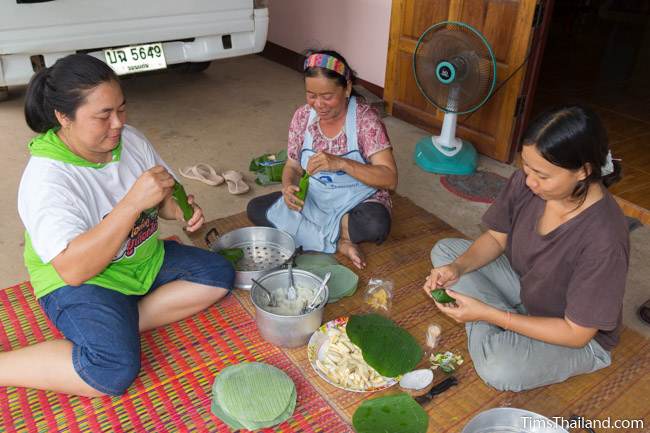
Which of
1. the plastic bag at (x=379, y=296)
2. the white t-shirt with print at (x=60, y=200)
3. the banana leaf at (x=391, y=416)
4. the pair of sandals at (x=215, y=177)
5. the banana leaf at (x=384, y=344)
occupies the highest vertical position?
the white t-shirt with print at (x=60, y=200)

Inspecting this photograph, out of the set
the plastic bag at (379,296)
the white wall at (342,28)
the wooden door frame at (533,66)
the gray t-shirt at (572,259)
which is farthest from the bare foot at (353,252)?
the white wall at (342,28)

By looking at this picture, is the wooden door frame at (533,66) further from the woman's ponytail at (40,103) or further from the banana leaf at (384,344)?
the woman's ponytail at (40,103)

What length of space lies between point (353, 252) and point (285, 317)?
2.04ft

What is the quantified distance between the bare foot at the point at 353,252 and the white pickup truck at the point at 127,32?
74.8 inches

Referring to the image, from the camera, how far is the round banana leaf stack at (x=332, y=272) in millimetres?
1993

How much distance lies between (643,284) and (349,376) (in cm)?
147

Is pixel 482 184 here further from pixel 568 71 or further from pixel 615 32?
pixel 615 32

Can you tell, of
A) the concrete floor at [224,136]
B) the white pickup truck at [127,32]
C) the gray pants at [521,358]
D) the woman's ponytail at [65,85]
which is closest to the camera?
the woman's ponytail at [65,85]

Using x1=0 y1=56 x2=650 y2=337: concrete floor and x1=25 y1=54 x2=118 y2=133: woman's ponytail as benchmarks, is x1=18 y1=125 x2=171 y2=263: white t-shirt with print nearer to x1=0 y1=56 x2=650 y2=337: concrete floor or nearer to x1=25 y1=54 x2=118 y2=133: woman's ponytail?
x1=25 y1=54 x2=118 y2=133: woman's ponytail

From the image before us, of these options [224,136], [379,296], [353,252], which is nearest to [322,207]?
[353,252]

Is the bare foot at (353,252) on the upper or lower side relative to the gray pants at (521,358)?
lower

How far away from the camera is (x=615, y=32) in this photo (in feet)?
24.1

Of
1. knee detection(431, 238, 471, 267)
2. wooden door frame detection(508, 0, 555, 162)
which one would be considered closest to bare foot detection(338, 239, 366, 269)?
knee detection(431, 238, 471, 267)

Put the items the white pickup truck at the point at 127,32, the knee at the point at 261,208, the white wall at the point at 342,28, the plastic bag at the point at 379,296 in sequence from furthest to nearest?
the white wall at the point at 342,28 < the white pickup truck at the point at 127,32 < the knee at the point at 261,208 < the plastic bag at the point at 379,296
